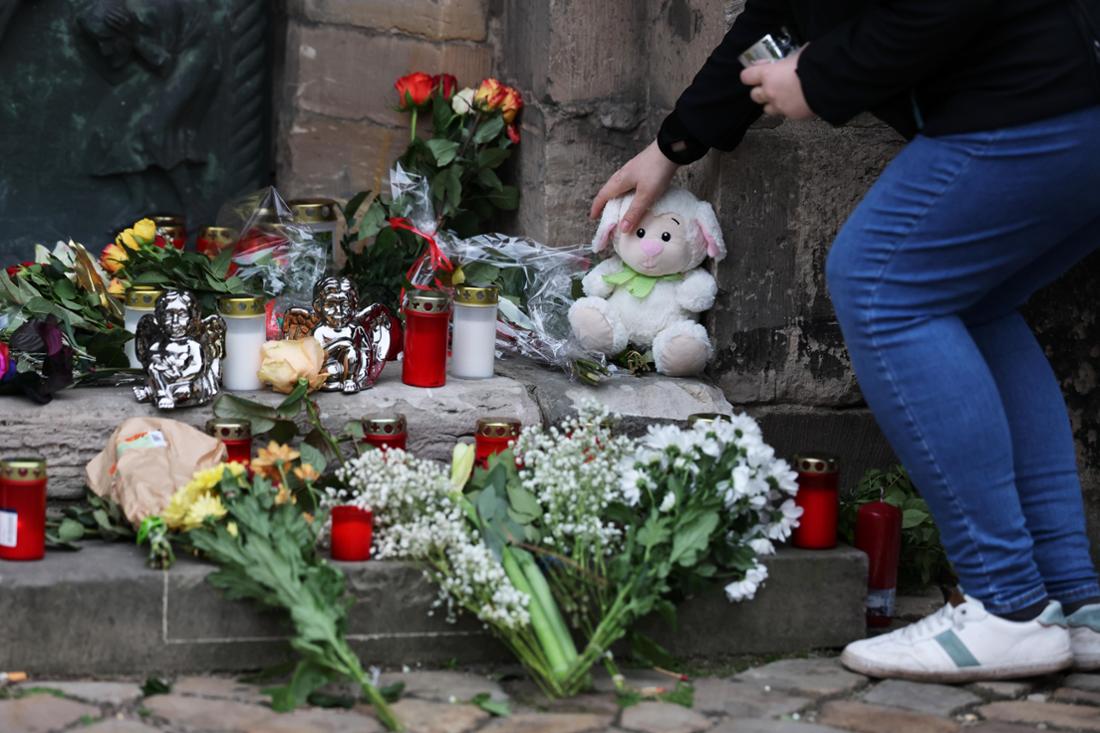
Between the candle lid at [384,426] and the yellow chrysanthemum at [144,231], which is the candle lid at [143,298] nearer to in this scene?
the yellow chrysanthemum at [144,231]

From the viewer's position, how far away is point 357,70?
3807 mm

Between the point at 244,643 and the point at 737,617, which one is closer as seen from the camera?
the point at 244,643

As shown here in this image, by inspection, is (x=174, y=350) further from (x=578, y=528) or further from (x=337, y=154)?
(x=337, y=154)

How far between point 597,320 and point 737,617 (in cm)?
81

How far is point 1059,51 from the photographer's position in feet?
7.50

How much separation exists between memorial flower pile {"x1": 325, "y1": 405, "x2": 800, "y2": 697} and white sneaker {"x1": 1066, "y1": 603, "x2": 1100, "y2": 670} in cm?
50

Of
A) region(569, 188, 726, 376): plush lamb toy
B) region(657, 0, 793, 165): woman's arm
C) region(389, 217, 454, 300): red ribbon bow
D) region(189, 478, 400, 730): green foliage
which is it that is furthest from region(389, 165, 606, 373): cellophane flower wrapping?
region(189, 478, 400, 730): green foliage

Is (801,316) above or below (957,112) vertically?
below

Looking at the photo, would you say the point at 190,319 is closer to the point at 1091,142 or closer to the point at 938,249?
the point at 938,249

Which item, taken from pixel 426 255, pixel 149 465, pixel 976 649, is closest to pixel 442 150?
pixel 426 255

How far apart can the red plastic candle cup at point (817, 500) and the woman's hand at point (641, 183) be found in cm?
67

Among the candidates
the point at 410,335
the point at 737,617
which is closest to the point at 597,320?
the point at 410,335

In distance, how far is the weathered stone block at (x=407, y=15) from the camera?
3773 mm

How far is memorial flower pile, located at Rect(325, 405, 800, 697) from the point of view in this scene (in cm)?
246
